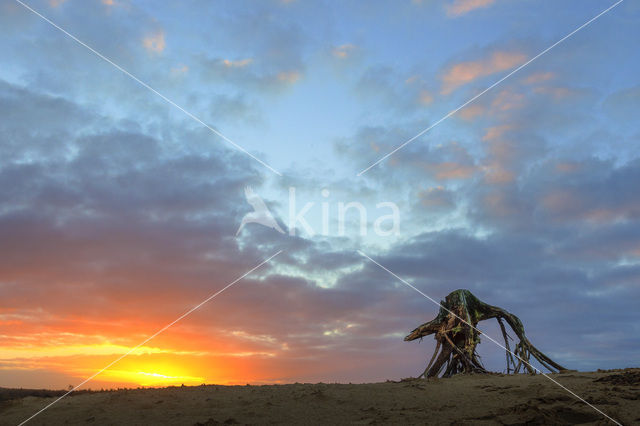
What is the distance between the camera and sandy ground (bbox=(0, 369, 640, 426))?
11.1 metres

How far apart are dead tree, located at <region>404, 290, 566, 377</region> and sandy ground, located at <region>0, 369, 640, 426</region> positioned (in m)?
5.48

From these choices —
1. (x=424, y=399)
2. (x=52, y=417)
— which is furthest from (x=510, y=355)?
(x=52, y=417)

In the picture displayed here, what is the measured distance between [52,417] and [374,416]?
9.83 meters

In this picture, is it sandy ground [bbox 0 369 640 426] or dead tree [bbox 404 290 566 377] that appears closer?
sandy ground [bbox 0 369 640 426]

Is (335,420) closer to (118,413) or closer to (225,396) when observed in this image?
(225,396)

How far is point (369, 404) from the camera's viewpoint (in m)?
13.1

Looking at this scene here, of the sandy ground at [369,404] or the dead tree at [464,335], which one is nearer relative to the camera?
the sandy ground at [369,404]

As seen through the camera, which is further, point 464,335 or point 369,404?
point 464,335

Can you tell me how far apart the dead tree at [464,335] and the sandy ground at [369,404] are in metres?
5.48

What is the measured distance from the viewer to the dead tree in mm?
21719

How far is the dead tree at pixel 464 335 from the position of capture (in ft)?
71.3

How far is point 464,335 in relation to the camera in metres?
22.3

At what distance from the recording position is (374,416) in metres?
11.9

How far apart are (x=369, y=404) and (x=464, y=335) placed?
34.9ft
